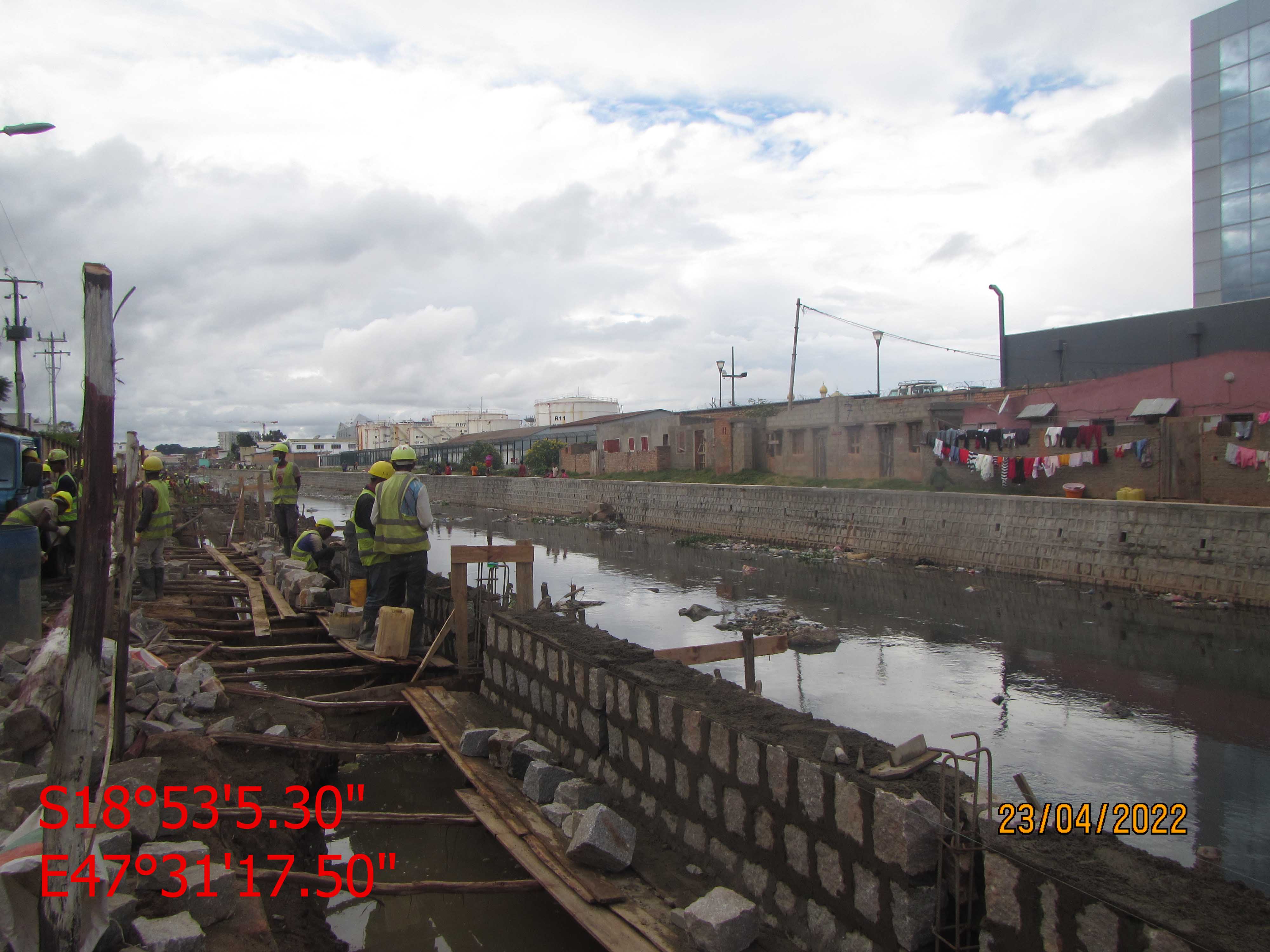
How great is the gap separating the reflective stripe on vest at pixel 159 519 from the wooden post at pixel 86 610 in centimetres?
798

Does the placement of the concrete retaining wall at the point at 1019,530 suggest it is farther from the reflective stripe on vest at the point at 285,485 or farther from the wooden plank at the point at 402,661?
the reflective stripe on vest at the point at 285,485

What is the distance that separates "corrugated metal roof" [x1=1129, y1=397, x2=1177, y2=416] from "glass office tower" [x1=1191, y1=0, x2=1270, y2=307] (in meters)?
14.0

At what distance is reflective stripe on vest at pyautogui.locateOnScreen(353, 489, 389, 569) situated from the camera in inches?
305

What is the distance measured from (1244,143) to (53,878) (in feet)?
137

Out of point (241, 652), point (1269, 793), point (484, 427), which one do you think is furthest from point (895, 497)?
point (484, 427)

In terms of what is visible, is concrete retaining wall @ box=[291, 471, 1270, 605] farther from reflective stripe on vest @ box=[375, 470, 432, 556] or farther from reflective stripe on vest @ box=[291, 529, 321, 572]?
reflective stripe on vest @ box=[291, 529, 321, 572]

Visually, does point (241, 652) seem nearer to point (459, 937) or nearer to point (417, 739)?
point (417, 739)

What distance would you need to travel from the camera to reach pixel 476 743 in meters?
5.36

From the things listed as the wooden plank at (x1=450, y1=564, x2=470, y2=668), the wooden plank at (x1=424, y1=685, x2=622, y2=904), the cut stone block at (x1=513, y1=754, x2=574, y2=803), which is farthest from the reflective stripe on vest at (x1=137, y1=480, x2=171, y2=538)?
the cut stone block at (x1=513, y1=754, x2=574, y2=803)

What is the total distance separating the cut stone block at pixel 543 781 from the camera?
4672 mm

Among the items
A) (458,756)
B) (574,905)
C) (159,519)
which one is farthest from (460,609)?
(159,519)

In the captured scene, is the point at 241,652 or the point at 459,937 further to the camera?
the point at 241,652

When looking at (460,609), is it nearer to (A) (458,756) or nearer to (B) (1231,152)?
(A) (458,756)

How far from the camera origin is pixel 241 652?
317 inches
